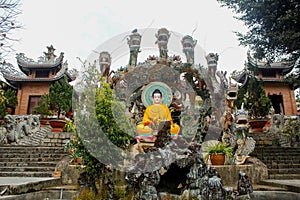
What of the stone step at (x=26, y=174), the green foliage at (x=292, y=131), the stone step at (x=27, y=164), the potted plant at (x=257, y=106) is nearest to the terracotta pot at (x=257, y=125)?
the potted plant at (x=257, y=106)

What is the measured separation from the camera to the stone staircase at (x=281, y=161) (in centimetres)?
640

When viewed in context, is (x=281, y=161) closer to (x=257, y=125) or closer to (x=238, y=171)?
(x=238, y=171)

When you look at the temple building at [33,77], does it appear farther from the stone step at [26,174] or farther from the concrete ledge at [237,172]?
the concrete ledge at [237,172]

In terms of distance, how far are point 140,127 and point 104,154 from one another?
3634mm

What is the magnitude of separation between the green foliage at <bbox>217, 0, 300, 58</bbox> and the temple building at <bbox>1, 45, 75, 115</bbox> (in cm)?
1531

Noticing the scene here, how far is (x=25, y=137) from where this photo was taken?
10609 mm

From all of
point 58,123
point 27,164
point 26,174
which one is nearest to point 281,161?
point 26,174

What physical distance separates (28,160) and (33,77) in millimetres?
14164

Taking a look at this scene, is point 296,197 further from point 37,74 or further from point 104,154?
point 37,74

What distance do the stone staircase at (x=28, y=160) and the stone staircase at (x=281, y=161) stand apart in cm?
573

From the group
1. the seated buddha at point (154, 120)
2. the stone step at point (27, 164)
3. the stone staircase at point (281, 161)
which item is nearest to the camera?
the stone staircase at point (281, 161)

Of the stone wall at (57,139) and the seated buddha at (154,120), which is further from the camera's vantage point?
the stone wall at (57,139)

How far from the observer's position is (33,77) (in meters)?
19.9

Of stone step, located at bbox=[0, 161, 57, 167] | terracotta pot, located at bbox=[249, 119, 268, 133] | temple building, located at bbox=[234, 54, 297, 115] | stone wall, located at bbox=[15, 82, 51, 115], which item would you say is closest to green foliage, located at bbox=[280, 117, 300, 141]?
terracotta pot, located at bbox=[249, 119, 268, 133]
